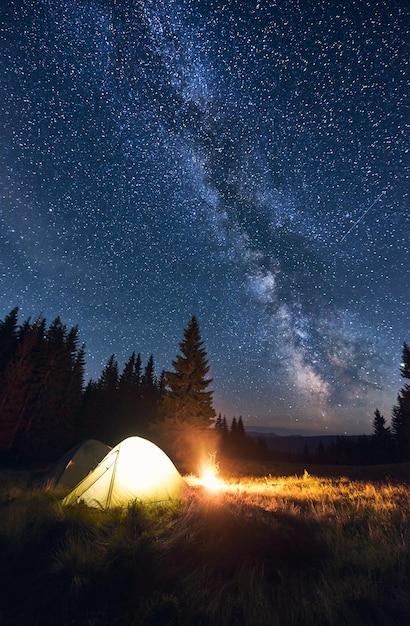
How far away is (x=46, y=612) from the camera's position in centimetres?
328

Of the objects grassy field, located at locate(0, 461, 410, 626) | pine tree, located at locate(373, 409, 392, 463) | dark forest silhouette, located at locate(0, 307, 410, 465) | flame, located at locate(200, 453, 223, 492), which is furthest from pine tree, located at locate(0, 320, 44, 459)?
pine tree, located at locate(373, 409, 392, 463)

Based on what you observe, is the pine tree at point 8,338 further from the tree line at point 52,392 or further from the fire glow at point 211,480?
the fire glow at point 211,480

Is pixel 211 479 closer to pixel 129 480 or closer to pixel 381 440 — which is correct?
pixel 129 480

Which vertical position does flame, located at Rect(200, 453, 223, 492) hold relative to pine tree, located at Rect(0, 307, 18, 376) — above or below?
below

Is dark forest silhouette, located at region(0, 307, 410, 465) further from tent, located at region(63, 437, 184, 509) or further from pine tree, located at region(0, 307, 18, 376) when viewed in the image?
tent, located at region(63, 437, 184, 509)

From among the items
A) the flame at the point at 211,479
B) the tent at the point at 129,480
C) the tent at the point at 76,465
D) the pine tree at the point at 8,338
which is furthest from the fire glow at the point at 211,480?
the pine tree at the point at 8,338

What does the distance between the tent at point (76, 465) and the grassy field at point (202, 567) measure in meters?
6.08

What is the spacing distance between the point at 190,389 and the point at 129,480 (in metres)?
21.0

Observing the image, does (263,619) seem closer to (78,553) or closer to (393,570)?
(393,570)

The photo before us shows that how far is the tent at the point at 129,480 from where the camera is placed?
6.93 metres

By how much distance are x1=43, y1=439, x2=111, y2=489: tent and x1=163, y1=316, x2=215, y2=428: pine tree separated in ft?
47.1

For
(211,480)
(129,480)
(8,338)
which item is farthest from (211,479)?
(8,338)

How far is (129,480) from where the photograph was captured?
23.6 feet

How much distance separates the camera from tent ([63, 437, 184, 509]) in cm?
693
